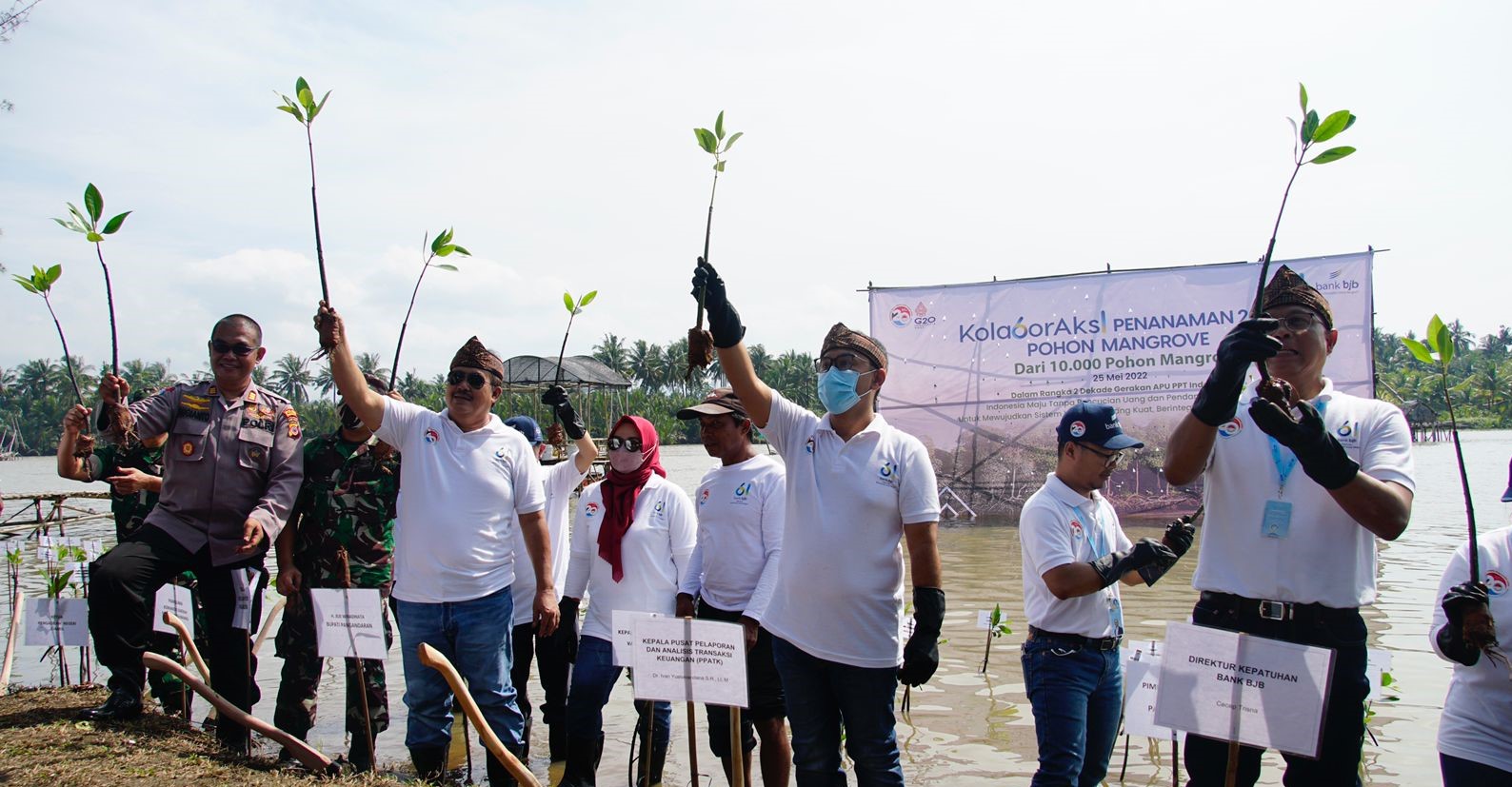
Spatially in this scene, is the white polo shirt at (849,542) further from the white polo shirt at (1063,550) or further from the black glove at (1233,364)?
the black glove at (1233,364)

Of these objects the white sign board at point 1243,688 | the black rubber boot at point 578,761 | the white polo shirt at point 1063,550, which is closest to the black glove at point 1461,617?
the white sign board at point 1243,688

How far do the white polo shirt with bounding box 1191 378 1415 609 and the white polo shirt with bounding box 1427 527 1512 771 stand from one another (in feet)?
0.83

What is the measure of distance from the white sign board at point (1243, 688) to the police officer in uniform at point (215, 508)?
12.7ft

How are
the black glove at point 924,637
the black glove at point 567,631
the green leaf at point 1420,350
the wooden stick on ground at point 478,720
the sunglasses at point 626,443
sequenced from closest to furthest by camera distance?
the green leaf at point 1420,350 → the black glove at point 924,637 → the wooden stick on ground at point 478,720 → the sunglasses at point 626,443 → the black glove at point 567,631

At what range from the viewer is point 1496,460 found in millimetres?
35688

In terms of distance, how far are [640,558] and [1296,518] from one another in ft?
9.08

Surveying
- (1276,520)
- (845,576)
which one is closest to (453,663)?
(845,576)

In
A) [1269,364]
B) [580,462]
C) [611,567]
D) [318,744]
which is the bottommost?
[318,744]

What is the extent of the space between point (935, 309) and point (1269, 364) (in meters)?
12.3

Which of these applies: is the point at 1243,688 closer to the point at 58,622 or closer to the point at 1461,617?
the point at 1461,617

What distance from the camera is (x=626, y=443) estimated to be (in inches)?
192

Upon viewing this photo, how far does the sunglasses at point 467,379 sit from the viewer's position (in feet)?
14.8

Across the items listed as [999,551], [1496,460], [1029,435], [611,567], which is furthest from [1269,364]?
[1496,460]

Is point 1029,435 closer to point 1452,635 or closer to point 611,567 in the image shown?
point 611,567
